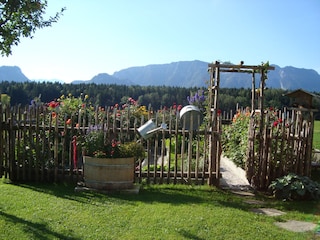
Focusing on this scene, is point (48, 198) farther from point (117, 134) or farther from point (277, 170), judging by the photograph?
point (277, 170)

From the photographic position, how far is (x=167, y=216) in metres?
4.90

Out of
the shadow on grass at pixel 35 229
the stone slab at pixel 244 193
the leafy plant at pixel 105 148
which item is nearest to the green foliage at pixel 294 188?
the stone slab at pixel 244 193

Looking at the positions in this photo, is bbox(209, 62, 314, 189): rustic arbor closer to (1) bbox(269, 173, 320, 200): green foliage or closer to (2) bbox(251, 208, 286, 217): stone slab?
(1) bbox(269, 173, 320, 200): green foliage

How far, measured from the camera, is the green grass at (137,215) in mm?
4270

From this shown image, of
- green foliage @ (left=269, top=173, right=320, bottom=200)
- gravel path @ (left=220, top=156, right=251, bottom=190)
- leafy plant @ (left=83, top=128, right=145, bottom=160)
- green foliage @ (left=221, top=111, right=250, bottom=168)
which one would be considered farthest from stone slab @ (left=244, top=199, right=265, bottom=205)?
leafy plant @ (left=83, top=128, right=145, bottom=160)

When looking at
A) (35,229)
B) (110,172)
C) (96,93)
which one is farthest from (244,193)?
(96,93)

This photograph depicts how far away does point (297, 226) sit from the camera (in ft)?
16.1

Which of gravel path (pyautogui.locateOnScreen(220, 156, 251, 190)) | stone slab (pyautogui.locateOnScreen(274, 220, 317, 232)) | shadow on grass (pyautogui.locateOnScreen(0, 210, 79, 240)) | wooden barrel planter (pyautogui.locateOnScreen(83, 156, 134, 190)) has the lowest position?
stone slab (pyautogui.locateOnScreen(274, 220, 317, 232))

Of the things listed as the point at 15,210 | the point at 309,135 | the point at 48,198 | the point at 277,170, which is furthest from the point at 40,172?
the point at 309,135

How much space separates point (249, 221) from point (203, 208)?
0.77 metres

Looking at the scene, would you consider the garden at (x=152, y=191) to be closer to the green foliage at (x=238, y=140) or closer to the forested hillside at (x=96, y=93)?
the green foliage at (x=238, y=140)

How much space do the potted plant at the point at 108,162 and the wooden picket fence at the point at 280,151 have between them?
2.38m

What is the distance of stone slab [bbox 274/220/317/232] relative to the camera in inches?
187

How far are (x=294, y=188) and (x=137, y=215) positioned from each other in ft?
9.98
